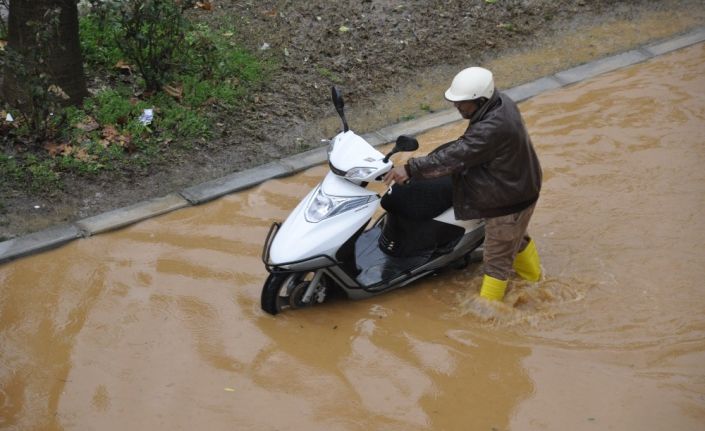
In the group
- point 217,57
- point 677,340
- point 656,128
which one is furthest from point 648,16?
point 677,340

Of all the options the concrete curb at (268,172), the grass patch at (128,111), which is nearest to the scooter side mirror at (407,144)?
the concrete curb at (268,172)

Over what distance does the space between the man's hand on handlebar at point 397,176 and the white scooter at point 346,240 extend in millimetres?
36

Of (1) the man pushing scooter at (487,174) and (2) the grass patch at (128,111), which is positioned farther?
(2) the grass patch at (128,111)

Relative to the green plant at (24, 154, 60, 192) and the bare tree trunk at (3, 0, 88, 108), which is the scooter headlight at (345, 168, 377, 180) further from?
the bare tree trunk at (3, 0, 88, 108)

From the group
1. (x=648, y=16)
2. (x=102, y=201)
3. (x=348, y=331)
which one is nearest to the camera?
(x=348, y=331)

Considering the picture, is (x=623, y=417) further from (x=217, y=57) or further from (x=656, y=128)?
(x=217, y=57)

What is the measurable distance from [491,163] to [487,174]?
0.08 meters

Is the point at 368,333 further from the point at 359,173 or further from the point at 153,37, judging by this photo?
the point at 153,37

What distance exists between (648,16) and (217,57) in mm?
4709

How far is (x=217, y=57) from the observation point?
816cm

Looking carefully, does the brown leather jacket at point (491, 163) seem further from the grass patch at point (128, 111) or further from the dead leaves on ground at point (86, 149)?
the dead leaves on ground at point (86, 149)

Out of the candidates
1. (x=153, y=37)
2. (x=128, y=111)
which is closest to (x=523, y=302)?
(x=128, y=111)

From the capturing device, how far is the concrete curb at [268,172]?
616 centimetres

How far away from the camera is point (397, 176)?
5.13 meters
